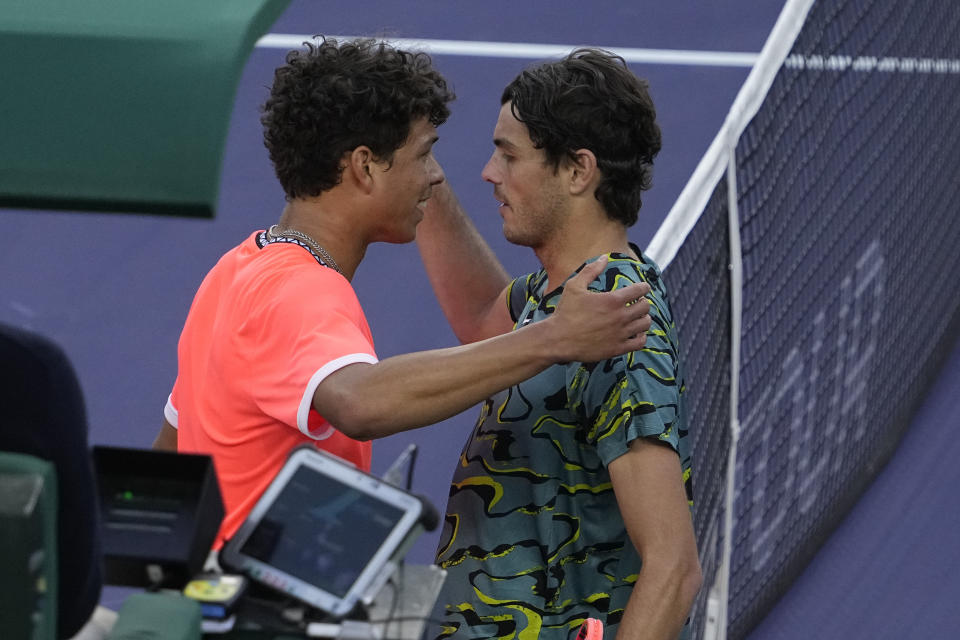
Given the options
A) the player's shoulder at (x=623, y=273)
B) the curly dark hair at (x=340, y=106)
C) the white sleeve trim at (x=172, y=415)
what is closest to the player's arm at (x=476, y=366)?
the player's shoulder at (x=623, y=273)

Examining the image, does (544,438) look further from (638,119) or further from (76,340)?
(76,340)

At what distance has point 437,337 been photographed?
7215 mm

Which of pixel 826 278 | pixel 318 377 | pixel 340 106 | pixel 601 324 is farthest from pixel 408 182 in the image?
pixel 826 278

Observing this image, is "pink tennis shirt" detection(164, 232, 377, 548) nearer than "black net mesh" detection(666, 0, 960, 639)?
Yes

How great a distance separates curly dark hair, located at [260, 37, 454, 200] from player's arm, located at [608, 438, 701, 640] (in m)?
1.12

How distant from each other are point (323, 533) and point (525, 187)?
4.02ft

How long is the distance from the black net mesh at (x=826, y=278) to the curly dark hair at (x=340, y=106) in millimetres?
981

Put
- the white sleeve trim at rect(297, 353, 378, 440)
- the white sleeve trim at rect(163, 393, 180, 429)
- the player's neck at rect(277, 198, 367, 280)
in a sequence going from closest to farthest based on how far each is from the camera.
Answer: the white sleeve trim at rect(297, 353, 378, 440), the player's neck at rect(277, 198, 367, 280), the white sleeve trim at rect(163, 393, 180, 429)

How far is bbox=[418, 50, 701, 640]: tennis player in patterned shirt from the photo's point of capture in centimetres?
312

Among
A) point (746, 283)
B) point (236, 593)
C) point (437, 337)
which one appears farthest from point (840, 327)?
point (236, 593)

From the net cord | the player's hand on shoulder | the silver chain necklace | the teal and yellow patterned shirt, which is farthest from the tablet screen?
the net cord

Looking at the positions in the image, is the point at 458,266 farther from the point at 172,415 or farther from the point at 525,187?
the point at 172,415

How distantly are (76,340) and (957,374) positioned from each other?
432cm

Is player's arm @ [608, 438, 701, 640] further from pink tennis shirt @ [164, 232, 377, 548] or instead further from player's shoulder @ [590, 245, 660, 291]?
pink tennis shirt @ [164, 232, 377, 548]
